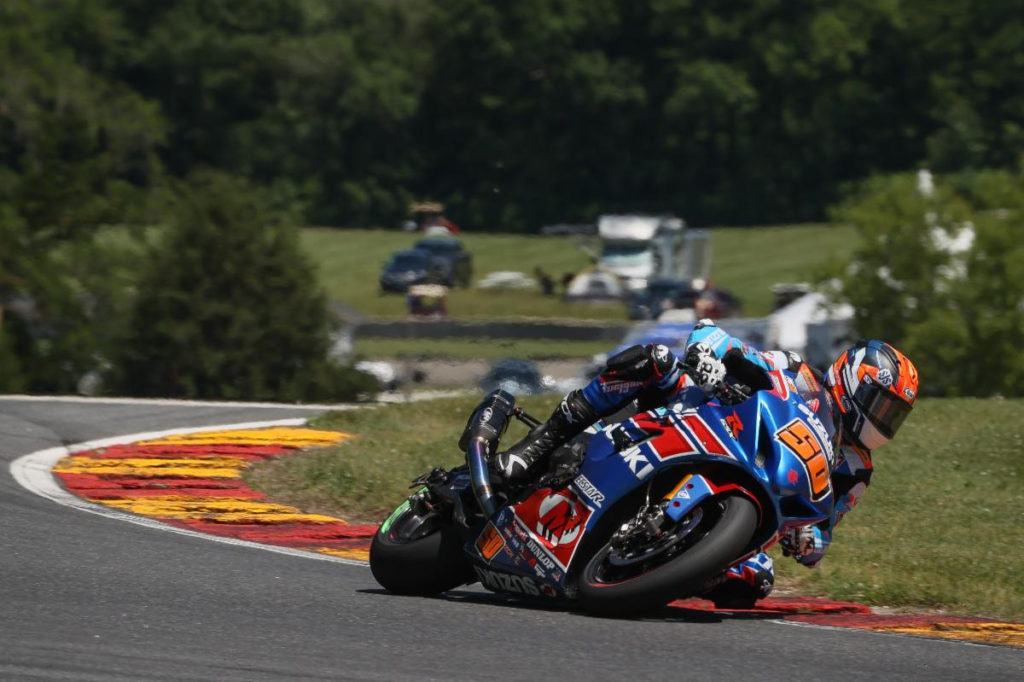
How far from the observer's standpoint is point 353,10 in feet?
283

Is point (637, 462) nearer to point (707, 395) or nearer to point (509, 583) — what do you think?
point (707, 395)

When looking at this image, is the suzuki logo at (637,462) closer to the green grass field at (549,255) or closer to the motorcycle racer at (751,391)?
the motorcycle racer at (751,391)

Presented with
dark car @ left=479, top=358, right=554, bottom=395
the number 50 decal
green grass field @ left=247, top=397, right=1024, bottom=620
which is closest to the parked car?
dark car @ left=479, top=358, right=554, bottom=395

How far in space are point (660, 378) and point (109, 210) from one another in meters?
25.2

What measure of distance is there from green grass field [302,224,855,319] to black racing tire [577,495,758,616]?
32318 mm

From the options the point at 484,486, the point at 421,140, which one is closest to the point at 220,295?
the point at 484,486

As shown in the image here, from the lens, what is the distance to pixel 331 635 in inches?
254

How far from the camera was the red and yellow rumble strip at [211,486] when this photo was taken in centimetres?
1000

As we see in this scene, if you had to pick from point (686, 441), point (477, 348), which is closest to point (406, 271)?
point (477, 348)

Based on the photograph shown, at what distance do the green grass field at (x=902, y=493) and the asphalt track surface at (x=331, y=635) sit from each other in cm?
145

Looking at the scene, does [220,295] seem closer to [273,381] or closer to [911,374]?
[273,381]

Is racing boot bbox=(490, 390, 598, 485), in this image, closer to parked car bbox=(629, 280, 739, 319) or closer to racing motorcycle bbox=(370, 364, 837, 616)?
racing motorcycle bbox=(370, 364, 837, 616)

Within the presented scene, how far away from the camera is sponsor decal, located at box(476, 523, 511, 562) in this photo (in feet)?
24.7

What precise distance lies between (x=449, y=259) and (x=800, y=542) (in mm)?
44232
